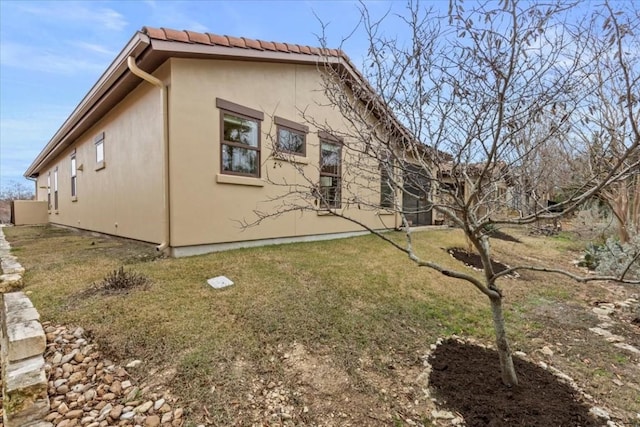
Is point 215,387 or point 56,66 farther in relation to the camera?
point 56,66

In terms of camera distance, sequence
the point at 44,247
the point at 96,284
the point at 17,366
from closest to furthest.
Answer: the point at 17,366 < the point at 96,284 < the point at 44,247

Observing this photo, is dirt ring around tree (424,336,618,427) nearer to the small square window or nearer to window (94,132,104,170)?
the small square window

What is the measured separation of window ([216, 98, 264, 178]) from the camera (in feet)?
20.9

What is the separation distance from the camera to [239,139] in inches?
264

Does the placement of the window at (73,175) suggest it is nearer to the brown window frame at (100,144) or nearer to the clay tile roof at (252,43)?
the brown window frame at (100,144)

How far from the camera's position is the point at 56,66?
1633cm

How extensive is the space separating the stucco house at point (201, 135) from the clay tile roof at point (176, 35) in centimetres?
2

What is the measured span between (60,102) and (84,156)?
14.9 m

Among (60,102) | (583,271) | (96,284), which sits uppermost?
(60,102)

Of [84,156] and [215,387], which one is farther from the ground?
[84,156]

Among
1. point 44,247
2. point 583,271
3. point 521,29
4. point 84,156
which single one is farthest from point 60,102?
point 583,271

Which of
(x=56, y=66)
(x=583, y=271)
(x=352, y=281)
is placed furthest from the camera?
(x=56, y=66)

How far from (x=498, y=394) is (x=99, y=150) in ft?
36.5

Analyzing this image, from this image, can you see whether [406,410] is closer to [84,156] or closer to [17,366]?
[17,366]
